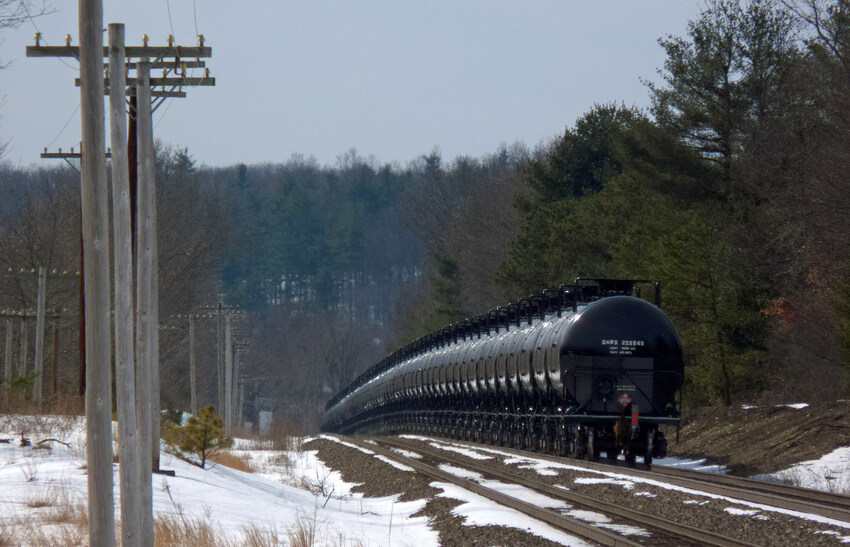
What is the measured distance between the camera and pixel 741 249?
3653 centimetres

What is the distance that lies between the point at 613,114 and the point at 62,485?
5565 cm

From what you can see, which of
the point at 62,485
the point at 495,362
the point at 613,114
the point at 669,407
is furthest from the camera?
the point at 613,114

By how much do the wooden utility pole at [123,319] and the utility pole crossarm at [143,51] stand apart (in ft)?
7.14

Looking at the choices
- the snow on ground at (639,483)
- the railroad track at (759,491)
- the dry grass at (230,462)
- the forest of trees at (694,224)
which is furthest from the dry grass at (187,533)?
the forest of trees at (694,224)

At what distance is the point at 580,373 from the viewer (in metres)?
22.4

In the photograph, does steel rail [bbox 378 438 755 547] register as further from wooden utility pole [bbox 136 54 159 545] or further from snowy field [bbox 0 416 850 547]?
wooden utility pole [bbox 136 54 159 545]

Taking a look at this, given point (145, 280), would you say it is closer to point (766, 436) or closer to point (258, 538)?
point (258, 538)

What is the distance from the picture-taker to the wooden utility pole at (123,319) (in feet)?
34.2

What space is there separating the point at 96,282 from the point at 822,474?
48.4 ft

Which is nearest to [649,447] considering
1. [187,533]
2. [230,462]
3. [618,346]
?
[618,346]

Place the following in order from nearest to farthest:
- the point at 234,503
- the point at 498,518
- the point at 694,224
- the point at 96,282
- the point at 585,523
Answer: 1. the point at 96,282
2. the point at 585,523
3. the point at 498,518
4. the point at 234,503
5. the point at 694,224

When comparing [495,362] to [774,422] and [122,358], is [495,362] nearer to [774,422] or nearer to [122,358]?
[774,422]

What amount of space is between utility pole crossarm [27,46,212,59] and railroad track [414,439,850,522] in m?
10.5

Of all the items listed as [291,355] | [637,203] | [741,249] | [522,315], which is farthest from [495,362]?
[291,355]
